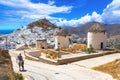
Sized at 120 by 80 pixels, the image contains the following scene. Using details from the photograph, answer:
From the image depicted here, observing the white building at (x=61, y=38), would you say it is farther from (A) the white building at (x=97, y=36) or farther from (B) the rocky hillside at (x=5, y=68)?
(B) the rocky hillside at (x=5, y=68)

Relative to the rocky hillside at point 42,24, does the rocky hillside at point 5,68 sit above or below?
below

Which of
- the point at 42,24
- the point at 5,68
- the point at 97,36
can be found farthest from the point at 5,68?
the point at 42,24

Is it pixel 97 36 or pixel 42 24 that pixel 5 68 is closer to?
pixel 97 36

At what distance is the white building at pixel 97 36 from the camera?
1520 inches

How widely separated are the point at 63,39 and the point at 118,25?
4578 inches

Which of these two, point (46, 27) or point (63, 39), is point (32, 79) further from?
point (46, 27)

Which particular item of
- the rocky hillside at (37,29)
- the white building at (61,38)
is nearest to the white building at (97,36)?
the white building at (61,38)

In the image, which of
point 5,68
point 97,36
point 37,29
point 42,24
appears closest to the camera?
point 5,68

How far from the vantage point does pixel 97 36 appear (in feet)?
127

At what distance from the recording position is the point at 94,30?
38688mm

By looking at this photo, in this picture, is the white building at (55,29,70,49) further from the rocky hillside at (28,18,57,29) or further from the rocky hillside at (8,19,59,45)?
the rocky hillside at (28,18,57,29)

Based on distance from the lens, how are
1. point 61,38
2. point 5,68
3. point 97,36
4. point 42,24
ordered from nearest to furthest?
point 5,68
point 97,36
point 61,38
point 42,24

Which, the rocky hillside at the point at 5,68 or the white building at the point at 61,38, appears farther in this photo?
the white building at the point at 61,38

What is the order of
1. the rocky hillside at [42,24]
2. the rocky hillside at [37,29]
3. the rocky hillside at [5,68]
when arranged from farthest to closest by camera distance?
the rocky hillside at [42,24] < the rocky hillside at [37,29] < the rocky hillside at [5,68]
